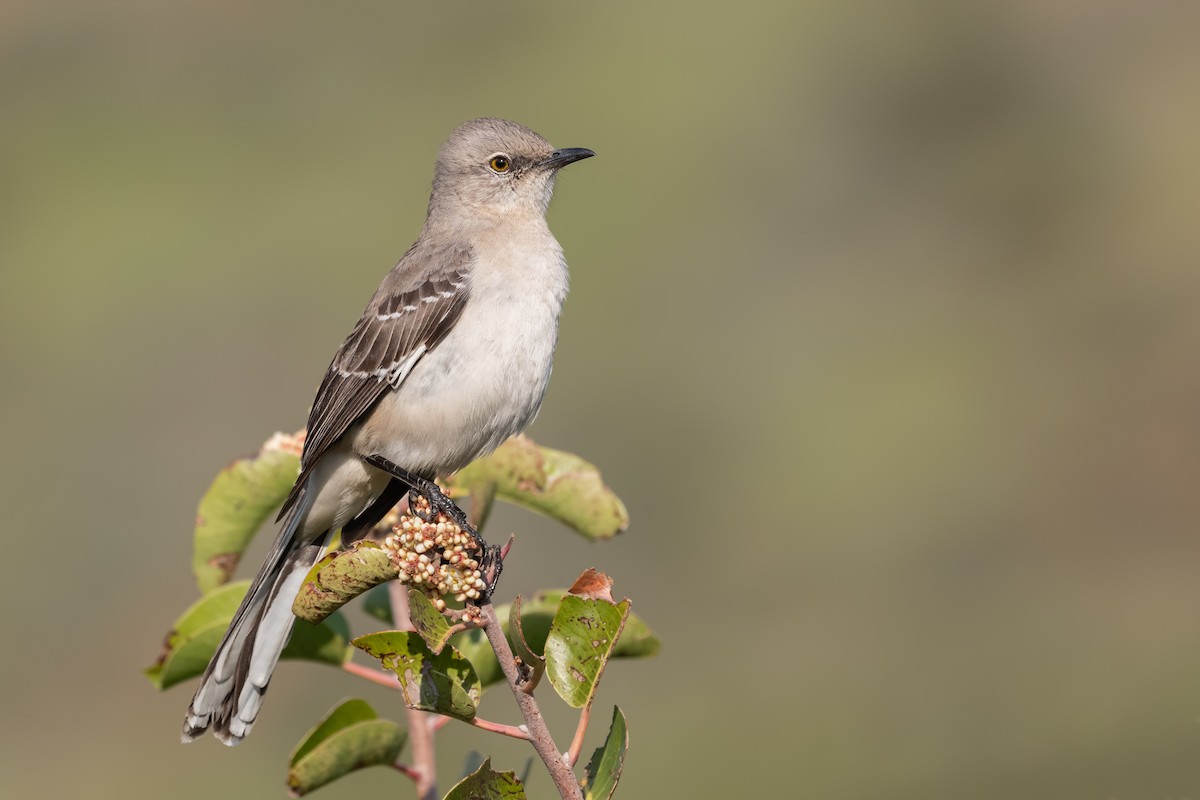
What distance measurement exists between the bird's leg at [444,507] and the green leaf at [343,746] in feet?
1.66

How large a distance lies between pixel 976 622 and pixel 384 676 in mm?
8253

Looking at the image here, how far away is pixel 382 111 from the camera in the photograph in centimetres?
1920

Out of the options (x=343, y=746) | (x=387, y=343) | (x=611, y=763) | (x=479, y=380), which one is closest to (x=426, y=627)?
(x=611, y=763)

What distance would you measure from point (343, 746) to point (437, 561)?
25.7 inches

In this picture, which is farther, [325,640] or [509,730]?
[325,640]

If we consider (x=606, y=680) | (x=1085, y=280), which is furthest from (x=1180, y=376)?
(x=606, y=680)

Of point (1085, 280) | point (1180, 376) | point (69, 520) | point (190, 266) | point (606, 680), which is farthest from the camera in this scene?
point (190, 266)

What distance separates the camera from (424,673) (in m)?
3.02

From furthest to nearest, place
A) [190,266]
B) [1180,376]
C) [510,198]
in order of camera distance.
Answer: [190,266] < [1180,376] < [510,198]

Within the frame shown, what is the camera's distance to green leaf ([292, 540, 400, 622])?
3.11 metres

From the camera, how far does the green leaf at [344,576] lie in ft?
10.2

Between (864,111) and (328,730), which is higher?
(864,111)

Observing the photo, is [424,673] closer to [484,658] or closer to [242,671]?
[484,658]

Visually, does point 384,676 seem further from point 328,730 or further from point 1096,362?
point 1096,362
